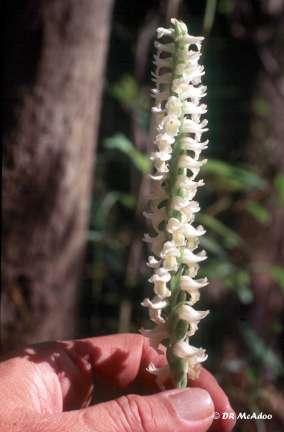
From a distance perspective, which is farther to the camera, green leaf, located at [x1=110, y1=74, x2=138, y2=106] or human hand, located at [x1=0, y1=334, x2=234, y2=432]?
green leaf, located at [x1=110, y1=74, x2=138, y2=106]

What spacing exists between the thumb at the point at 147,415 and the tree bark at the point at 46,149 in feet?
2.34

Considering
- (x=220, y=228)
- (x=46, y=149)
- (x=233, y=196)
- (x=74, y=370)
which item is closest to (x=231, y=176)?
(x=220, y=228)

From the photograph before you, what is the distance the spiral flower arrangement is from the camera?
651 mm

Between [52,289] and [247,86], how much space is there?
1329 millimetres

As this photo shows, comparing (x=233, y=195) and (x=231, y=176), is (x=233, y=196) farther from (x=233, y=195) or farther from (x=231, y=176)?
(x=231, y=176)

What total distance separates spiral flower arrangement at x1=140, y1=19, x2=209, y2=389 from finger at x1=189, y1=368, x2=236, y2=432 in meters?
0.26

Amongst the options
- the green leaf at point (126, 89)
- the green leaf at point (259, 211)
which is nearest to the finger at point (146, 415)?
the green leaf at point (259, 211)

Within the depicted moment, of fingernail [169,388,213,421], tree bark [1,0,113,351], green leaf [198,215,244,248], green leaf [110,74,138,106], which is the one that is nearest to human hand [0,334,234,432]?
Result: fingernail [169,388,213,421]

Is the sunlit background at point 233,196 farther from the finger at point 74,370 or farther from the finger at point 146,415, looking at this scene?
the finger at point 146,415

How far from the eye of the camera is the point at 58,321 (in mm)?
1387

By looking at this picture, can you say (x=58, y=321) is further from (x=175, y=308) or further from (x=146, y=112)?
(x=146, y=112)

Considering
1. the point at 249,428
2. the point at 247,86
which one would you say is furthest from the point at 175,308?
the point at 247,86

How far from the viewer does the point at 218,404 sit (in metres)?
0.90

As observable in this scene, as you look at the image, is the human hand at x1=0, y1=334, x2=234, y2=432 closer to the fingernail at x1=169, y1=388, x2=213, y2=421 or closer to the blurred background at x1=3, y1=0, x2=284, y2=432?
the fingernail at x1=169, y1=388, x2=213, y2=421
